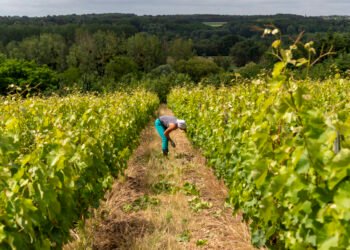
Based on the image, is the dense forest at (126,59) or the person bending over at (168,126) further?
the dense forest at (126,59)

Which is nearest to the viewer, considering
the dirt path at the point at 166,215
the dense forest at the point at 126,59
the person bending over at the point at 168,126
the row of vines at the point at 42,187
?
the row of vines at the point at 42,187

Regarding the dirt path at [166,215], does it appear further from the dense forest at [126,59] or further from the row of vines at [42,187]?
the dense forest at [126,59]

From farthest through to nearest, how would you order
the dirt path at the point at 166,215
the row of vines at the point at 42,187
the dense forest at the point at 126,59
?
the dense forest at the point at 126,59 → the dirt path at the point at 166,215 → the row of vines at the point at 42,187

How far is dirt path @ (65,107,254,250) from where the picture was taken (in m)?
4.35

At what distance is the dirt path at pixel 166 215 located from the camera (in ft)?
14.3

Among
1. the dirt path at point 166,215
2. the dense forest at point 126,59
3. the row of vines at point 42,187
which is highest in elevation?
the row of vines at point 42,187

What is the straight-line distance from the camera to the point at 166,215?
16.4 feet

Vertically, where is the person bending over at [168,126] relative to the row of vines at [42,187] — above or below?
below

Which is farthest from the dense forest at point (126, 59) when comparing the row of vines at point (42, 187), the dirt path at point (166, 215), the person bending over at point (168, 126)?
the row of vines at point (42, 187)

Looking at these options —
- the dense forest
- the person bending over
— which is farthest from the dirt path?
the dense forest

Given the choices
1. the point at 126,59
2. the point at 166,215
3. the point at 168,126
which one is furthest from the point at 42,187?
the point at 126,59

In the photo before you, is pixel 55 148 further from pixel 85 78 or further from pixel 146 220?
pixel 85 78

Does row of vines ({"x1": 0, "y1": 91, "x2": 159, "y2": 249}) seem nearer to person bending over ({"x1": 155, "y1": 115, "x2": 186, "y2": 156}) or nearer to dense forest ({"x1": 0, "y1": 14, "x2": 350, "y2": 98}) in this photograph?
person bending over ({"x1": 155, "y1": 115, "x2": 186, "y2": 156})

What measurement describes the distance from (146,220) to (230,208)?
3.80 ft
